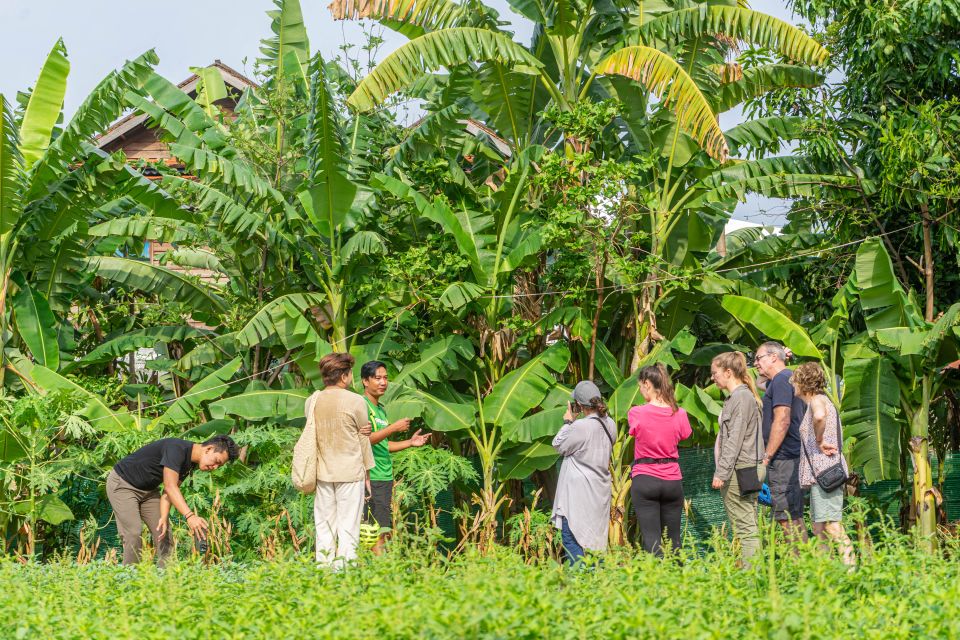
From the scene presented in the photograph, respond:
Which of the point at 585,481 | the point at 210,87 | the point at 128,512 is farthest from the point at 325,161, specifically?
the point at 585,481

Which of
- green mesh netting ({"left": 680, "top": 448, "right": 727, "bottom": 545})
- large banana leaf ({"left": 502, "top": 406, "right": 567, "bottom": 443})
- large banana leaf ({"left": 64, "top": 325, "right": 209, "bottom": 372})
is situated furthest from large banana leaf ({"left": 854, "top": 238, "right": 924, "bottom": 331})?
large banana leaf ({"left": 64, "top": 325, "right": 209, "bottom": 372})

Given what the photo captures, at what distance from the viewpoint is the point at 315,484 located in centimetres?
733

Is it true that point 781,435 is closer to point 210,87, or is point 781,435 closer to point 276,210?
point 276,210

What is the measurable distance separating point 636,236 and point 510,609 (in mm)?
7197

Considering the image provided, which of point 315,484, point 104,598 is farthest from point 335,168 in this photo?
point 104,598

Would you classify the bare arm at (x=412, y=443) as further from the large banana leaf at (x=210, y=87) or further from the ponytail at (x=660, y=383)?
the large banana leaf at (x=210, y=87)

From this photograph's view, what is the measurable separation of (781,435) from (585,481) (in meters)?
1.42

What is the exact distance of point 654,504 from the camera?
296 inches

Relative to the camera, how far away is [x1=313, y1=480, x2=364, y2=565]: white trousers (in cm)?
729

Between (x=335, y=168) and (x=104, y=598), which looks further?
(x=335, y=168)

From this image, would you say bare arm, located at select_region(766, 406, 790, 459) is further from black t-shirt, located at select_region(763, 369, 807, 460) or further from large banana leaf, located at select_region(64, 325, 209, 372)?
large banana leaf, located at select_region(64, 325, 209, 372)

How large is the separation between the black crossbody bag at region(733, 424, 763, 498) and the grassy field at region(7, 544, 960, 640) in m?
1.98

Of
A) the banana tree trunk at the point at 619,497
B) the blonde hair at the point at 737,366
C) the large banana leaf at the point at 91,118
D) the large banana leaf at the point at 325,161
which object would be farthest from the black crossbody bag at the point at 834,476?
the large banana leaf at the point at 91,118

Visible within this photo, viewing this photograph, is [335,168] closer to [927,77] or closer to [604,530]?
[604,530]
